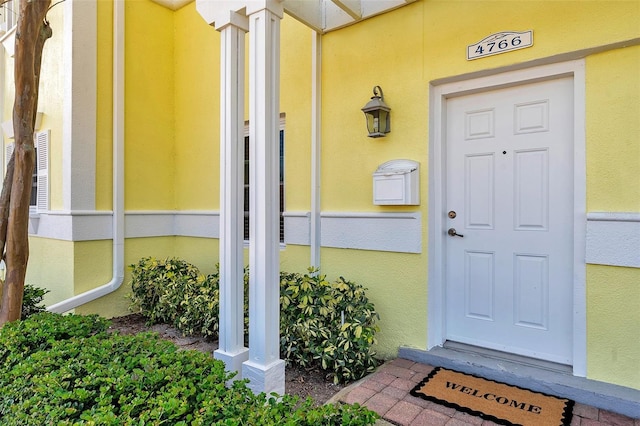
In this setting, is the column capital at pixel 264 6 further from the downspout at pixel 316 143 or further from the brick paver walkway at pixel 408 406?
the brick paver walkway at pixel 408 406

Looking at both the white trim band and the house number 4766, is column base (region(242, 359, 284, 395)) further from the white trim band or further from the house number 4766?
the house number 4766

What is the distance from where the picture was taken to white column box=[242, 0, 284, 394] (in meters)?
2.58

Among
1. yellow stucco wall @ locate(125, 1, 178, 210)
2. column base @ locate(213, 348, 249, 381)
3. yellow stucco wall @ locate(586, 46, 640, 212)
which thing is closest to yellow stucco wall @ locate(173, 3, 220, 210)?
yellow stucco wall @ locate(125, 1, 178, 210)

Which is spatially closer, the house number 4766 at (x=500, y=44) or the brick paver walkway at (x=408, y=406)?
the brick paver walkway at (x=408, y=406)

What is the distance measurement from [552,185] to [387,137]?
1.32 meters

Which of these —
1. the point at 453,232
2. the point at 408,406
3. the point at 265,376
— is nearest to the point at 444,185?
the point at 453,232

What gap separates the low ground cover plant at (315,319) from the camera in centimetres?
295

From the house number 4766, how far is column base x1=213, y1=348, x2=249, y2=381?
9.17ft

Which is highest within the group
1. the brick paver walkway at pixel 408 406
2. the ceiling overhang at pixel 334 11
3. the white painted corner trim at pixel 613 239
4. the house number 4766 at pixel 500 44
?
the ceiling overhang at pixel 334 11

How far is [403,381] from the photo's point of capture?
111 inches

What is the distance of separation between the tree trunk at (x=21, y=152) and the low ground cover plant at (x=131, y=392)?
75 cm

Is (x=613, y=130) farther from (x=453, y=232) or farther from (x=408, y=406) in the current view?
(x=408, y=406)

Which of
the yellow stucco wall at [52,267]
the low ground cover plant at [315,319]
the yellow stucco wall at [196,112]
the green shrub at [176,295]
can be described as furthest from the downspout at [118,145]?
the low ground cover plant at [315,319]

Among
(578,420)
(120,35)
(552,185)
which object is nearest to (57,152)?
(120,35)
